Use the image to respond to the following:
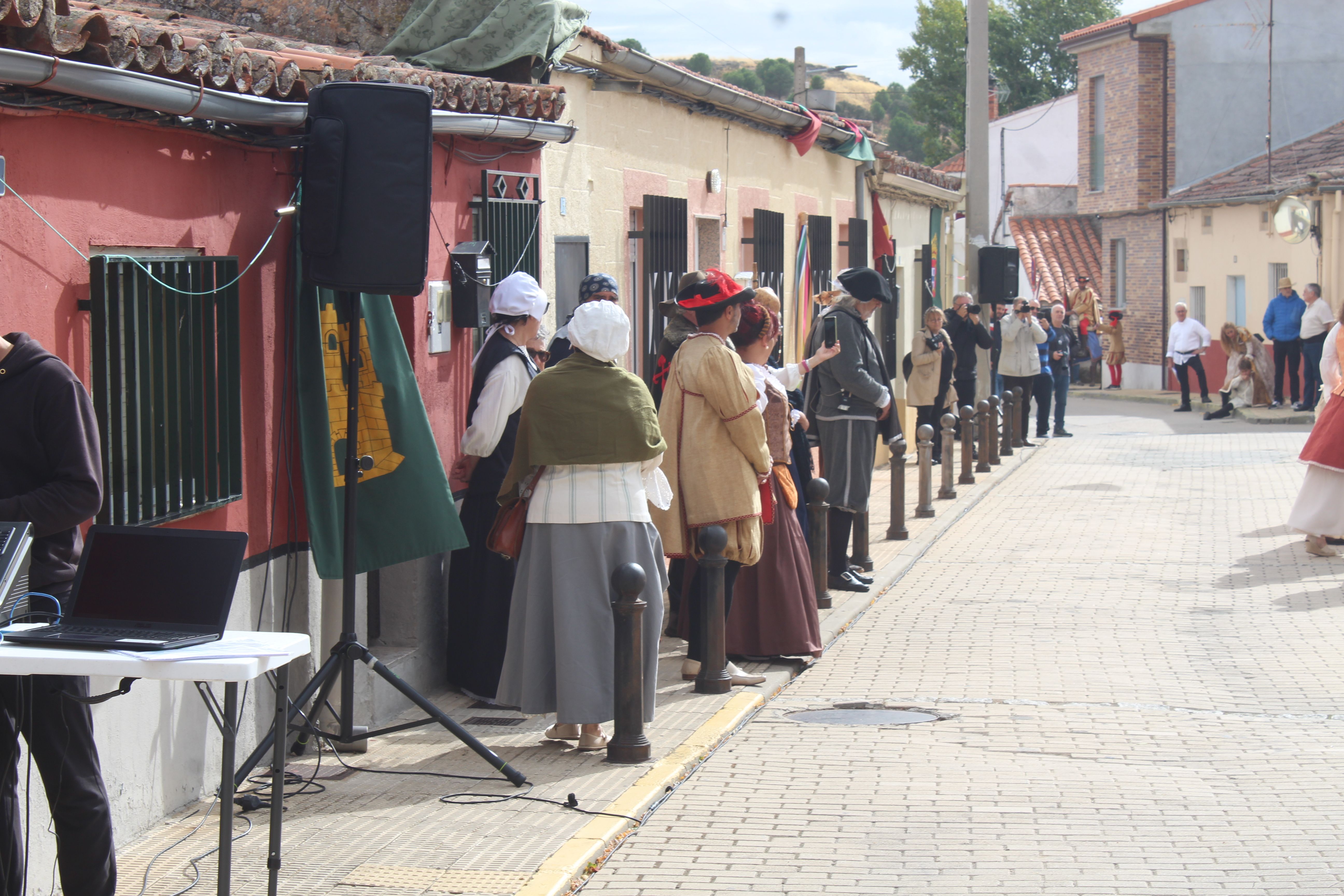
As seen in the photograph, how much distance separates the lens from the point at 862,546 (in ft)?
37.8

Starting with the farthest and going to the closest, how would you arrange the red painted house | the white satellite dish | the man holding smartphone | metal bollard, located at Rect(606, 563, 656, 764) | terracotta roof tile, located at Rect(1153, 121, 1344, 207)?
terracotta roof tile, located at Rect(1153, 121, 1344, 207), the white satellite dish, the man holding smartphone, metal bollard, located at Rect(606, 563, 656, 764), the red painted house

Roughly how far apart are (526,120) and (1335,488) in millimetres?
7109

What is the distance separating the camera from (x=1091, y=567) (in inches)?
472

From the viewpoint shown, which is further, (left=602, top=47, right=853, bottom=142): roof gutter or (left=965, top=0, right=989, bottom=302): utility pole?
(left=965, top=0, right=989, bottom=302): utility pole

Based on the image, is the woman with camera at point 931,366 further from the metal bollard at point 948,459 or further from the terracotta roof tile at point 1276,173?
the terracotta roof tile at point 1276,173

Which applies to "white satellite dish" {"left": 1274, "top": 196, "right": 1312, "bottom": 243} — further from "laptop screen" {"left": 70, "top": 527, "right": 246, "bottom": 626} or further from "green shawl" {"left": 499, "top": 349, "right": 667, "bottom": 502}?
"laptop screen" {"left": 70, "top": 527, "right": 246, "bottom": 626}

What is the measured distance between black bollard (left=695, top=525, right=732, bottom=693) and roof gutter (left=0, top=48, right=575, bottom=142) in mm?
2704

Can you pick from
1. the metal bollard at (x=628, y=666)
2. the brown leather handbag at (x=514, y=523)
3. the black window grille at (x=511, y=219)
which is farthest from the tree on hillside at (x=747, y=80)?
the metal bollard at (x=628, y=666)

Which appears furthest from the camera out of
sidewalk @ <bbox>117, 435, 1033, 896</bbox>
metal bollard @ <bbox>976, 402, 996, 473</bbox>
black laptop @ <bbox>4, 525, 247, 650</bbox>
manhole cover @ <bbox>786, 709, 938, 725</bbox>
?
metal bollard @ <bbox>976, 402, 996, 473</bbox>

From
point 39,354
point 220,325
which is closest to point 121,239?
point 220,325

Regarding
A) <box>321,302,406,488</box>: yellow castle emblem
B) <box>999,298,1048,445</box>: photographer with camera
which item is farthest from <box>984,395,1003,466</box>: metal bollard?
<box>321,302,406,488</box>: yellow castle emblem

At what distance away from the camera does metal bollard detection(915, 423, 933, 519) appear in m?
14.2

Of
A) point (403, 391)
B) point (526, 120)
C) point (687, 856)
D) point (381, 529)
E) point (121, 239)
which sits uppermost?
point (526, 120)

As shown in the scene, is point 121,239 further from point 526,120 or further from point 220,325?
point 526,120
